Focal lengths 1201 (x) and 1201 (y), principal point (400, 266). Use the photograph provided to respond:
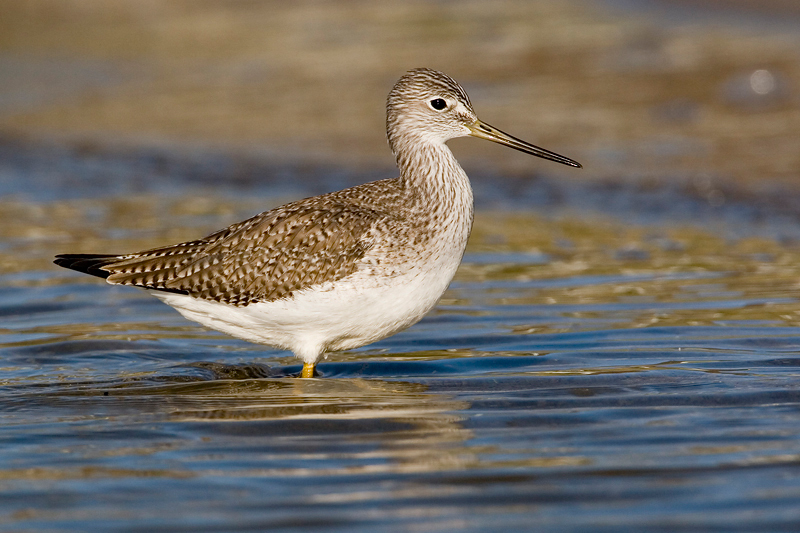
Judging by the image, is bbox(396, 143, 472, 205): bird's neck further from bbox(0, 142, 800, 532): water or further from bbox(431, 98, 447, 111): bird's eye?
bbox(0, 142, 800, 532): water

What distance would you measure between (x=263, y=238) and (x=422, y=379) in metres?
1.41

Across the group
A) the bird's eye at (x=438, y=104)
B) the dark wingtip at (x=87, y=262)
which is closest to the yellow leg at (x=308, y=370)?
the dark wingtip at (x=87, y=262)

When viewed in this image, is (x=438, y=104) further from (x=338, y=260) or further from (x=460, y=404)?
(x=460, y=404)

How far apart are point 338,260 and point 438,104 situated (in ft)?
4.92

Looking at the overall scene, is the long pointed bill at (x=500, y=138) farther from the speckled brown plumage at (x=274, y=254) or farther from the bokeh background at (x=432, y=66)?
the bokeh background at (x=432, y=66)

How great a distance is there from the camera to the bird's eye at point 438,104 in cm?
842

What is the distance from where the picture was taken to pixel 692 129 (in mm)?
16219

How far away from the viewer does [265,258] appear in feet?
25.9

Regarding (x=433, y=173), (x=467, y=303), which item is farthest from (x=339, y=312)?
(x=467, y=303)

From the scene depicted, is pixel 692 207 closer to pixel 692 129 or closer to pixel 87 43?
pixel 692 129

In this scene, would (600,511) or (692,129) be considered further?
(692,129)

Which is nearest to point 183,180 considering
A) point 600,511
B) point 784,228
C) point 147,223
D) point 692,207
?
point 147,223

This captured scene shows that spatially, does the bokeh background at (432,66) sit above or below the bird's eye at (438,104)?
above

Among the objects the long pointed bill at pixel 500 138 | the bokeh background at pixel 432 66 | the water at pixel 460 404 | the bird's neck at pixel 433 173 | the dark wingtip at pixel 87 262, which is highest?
the bokeh background at pixel 432 66
